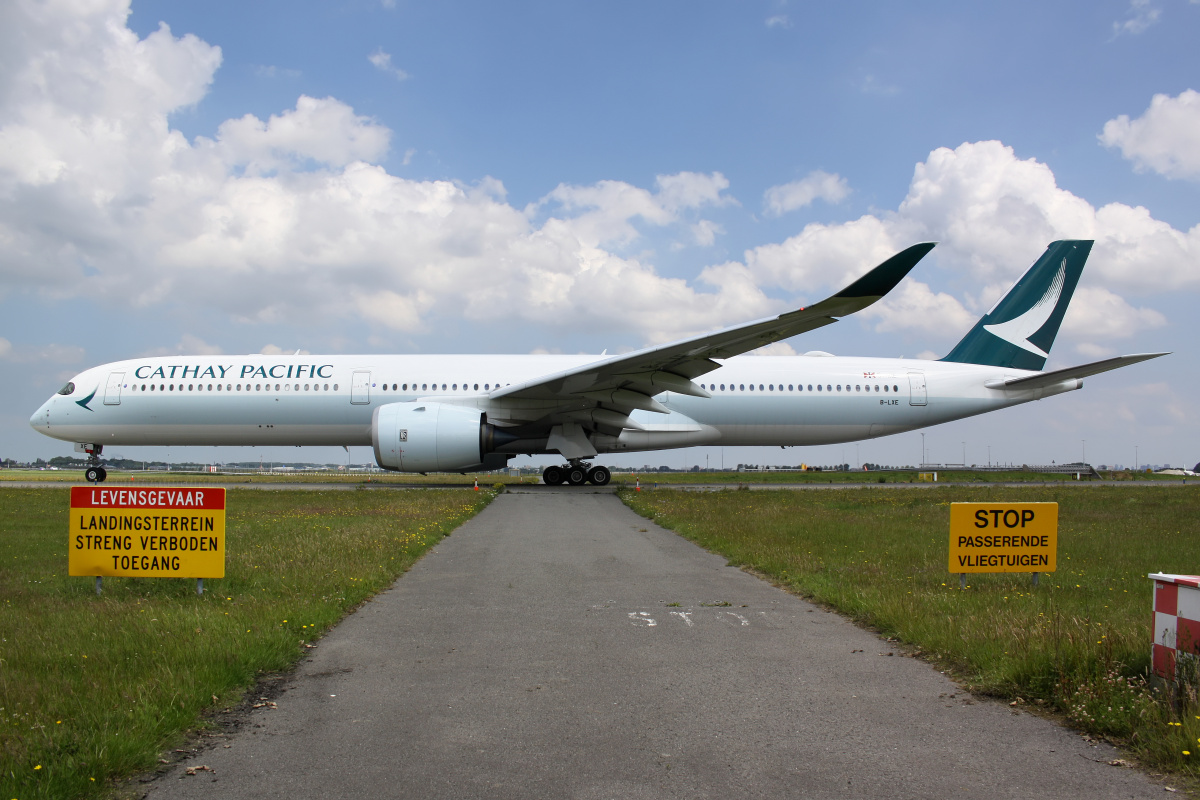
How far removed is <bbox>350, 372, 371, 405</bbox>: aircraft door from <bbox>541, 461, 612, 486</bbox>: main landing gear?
5.32 metres

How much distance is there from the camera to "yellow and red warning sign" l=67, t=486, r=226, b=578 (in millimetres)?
6172

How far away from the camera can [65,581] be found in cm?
686

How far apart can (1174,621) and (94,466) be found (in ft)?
84.0

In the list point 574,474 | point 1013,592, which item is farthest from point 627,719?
point 574,474

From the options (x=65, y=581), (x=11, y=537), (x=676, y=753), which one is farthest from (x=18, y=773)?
(x=11, y=537)

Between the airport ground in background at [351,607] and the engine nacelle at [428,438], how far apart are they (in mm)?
5114

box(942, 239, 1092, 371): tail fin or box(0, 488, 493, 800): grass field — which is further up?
box(942, 239, 1092, 371): tail fin

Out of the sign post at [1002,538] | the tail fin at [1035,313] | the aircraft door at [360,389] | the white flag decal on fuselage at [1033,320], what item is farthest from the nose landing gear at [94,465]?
the white flag decal on fuselage at [1033,320]

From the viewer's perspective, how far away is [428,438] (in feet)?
57.5

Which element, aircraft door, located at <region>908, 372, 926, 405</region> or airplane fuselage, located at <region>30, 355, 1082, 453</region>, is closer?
airplane fuselage, located at <region>30, 355, 1082, 453</region>

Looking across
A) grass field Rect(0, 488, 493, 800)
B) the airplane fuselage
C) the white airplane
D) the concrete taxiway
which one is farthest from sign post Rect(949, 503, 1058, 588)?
the airplane fuselage

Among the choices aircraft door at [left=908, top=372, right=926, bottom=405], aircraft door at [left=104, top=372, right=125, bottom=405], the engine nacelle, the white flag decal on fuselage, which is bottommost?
the engine nacelle

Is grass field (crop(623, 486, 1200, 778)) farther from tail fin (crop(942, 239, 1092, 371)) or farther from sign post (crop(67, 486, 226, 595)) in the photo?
tail fin (crop(942, 239, 1092, 371))

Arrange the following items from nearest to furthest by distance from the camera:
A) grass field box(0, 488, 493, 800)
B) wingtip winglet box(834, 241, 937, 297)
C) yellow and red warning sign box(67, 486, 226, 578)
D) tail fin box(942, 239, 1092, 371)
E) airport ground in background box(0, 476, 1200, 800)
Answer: grass field box(0, 488, 493, 800)
airport ground in background box(0, 476, 1200, 800)
yellow and red warning sign box(67, 486, 226, 578)
wingtip winglet box(834, 241, 937, 297)
tail fin box(942, 239, 1092, 371)
